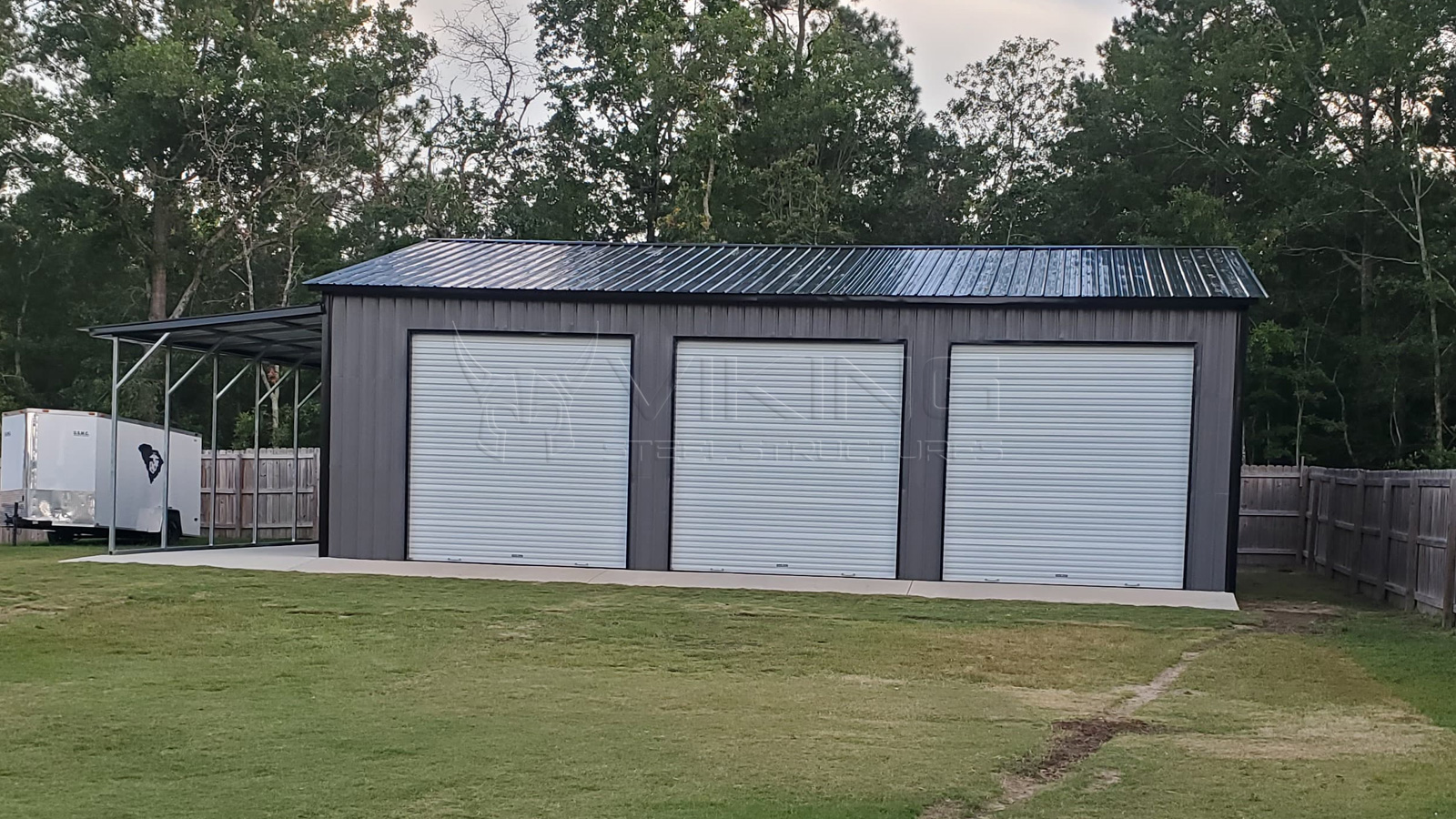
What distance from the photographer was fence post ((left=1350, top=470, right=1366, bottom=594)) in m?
14.5

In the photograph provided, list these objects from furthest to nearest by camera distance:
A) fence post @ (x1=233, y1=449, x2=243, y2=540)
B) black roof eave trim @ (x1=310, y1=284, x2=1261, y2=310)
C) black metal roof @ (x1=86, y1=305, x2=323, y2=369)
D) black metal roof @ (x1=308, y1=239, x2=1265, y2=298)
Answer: fence post @ (x1=233, y1=449, x2=243, y2=540)
black metal roof @ (x1=86, y1=305, x2=323, y2=369)
black metal roof @ (x1=308, y1=239, x2=1265, y2=298)
black roof eave trim @ (x1=310, y1=284, x2=1261, y2=310)

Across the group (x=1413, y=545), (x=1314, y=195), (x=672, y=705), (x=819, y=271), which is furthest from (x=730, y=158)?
(x=672, y=705)

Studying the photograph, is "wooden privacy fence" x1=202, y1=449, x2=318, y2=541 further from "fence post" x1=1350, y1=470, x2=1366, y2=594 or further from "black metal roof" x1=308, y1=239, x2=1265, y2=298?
"fence post" x1=1350, y1=470, x2=1366, y2=594

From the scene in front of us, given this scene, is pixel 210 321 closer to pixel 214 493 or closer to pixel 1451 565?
pixel 214 493

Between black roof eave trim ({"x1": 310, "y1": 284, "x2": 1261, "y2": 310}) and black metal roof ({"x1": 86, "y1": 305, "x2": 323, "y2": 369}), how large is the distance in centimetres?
94

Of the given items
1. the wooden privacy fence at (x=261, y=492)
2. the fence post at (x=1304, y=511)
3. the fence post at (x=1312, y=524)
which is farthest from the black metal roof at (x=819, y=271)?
the wooden privacy fence at (x=261, y=492)

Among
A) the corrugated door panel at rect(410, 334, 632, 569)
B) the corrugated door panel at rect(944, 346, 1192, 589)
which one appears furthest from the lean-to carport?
the corrugated door panel at rect(944, 346, 1192, 589)

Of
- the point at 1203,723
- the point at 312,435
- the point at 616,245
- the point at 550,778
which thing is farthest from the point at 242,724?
the point at 312,435

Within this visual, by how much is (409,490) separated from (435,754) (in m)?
9.39

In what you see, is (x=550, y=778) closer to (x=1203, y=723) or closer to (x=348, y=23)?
(x=1203, y=723)

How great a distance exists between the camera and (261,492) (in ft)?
69.4

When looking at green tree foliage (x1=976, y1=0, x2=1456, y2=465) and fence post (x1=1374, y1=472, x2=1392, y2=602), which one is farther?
green tree foliage (x1=976, y1=0, x2=1456, y2=465)

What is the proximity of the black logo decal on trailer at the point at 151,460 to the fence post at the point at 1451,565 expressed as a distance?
16450 millimetres

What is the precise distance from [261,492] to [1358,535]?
1626 centimetres
